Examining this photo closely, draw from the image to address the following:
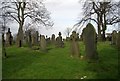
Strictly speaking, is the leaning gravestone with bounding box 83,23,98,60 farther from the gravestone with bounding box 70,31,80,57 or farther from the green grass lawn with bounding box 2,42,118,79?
the gravestone with bounding box 70,31,80,57

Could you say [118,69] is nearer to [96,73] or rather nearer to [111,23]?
[96,73]

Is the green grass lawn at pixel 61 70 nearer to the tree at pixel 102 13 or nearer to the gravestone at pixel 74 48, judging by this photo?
the gravestone at pixel 74 48

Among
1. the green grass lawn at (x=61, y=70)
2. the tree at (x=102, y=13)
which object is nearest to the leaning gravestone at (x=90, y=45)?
the green grass lawn at (x=61, y=70)

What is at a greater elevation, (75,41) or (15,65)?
(75,41)

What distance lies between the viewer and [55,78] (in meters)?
12.8

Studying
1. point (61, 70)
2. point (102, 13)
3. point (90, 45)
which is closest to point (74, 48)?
point (90, 45)

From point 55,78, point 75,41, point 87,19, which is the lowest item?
point 55,78

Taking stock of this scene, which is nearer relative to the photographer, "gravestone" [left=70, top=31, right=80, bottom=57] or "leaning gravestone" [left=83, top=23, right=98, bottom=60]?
"leaning gravestone" [left=83, top=23, right=98, bottom=60]

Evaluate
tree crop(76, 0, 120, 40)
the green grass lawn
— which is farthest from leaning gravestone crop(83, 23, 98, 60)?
tree crop(76, 0, 120, 40)

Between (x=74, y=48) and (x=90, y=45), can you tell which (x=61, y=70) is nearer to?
(x=90, y=45)

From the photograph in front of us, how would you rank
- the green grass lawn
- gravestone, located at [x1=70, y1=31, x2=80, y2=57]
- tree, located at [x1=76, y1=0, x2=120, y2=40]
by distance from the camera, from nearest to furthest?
the green grass lawn → gravestone, located at [x1=70, y1=31, x2=80, y2=57] → tree, located at [x1=76, y1=0, x2=120, y2=40]

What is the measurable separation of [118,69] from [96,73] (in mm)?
2012

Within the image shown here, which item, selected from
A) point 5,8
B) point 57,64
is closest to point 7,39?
point 5,8

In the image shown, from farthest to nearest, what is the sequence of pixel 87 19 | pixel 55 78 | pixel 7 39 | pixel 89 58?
pixel 87 19
pixel 7 39
pixel 89 58
pixel 55 78
